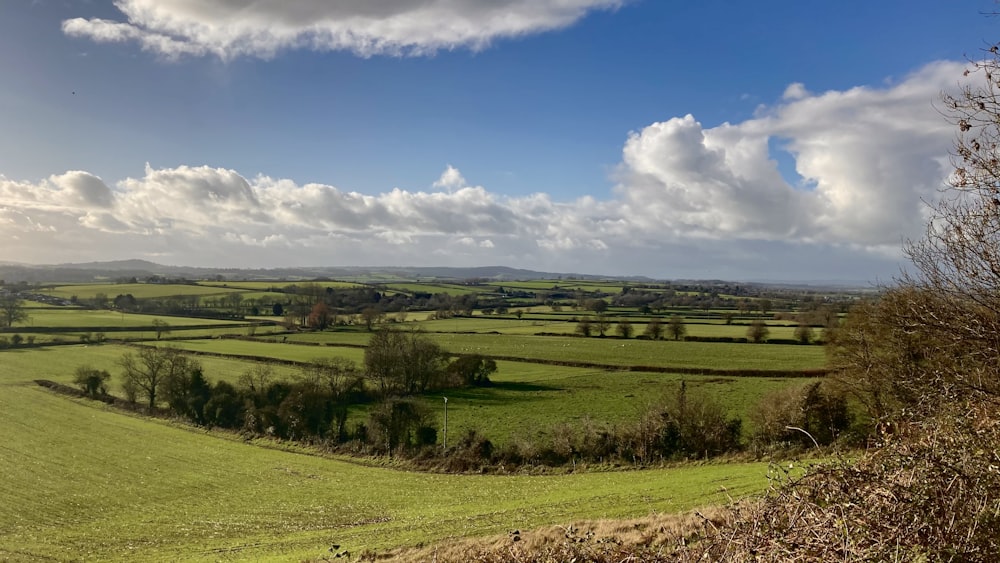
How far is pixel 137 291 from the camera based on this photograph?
129 m

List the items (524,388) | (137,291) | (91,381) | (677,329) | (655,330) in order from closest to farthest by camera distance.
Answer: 1. (91,381)
2. (524,388)
3. (677,329)
4. (655,330)
5. (137,291)

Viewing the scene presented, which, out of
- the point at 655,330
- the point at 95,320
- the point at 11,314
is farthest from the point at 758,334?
the point at 11,314

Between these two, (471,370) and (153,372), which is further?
(471,370)

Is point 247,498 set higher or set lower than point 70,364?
lower

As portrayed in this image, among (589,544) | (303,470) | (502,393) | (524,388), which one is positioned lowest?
(303,470)

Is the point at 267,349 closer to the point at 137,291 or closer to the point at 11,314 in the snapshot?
the point at 11,314

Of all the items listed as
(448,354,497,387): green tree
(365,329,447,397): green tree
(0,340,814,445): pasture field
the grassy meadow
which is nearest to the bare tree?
the grassy meadow

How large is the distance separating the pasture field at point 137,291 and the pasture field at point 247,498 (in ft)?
301

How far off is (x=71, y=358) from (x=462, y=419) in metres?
54.4

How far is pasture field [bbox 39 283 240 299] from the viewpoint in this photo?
122m

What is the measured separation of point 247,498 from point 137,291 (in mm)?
124104

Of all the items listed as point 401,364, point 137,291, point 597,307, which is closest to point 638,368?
point 401,364

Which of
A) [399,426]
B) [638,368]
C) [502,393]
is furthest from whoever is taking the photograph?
[638,368]

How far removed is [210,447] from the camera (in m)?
39.7
